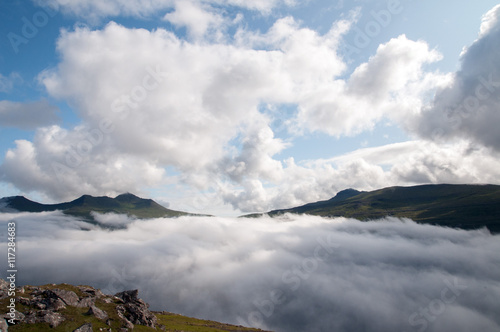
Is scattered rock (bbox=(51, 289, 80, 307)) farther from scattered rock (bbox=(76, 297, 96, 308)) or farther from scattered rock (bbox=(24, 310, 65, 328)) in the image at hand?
scattered rock (bbox=(24, 310, 65, 328))

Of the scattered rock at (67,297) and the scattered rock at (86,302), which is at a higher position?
the scattered rock at (67,297)

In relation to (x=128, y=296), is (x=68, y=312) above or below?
above

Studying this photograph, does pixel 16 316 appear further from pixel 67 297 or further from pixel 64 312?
pixel 67 297

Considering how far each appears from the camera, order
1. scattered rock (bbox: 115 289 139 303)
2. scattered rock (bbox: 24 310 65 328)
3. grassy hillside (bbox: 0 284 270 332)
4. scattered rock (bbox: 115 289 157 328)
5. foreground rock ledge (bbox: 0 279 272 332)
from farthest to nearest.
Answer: scattered rock (bbox: 115 289 139 303)
scattered rock (bbox: 115 289 157 328)
scattered rock (bbox: 24 310 65 328)
grassy hillside (bbox: 0 284 270 332)
foreground rock ledge (bbox: 0 279 272 332)

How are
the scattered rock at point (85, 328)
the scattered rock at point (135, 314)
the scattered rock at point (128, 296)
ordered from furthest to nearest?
the scattered rock at point (128, 296), the scattered rock at point (135, 314), the scattered rock at point (85, 328)

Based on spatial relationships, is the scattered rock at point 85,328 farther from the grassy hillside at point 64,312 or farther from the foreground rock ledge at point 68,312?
the grassy hillside at point 64,312

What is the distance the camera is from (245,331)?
554 ft

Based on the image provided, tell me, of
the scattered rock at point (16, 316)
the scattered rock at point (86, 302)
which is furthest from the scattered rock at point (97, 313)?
the scattered rock at point (16, 316)

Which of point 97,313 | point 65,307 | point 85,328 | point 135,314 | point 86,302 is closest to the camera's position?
point 85,328

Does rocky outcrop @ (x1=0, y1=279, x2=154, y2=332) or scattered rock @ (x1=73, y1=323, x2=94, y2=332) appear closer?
rocky outcrop @ (x1=0, y1=279, x2=154, y2=332)

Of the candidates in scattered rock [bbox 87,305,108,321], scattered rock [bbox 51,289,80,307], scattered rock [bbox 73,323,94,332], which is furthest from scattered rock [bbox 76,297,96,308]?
scattered rock [bbox 73,323,94,332]

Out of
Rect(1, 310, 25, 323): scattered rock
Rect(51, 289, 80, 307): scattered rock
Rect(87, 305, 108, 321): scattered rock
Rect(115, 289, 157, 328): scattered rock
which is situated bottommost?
Rect(115, 289, 157, 328): scattered rock

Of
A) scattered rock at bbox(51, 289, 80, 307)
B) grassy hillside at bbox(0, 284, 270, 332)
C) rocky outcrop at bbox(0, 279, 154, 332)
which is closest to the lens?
grassy hillside at bbox(0, 284, 270, 332)

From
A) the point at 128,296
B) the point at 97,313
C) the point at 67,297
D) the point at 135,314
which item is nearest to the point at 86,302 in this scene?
the point at 67,297
